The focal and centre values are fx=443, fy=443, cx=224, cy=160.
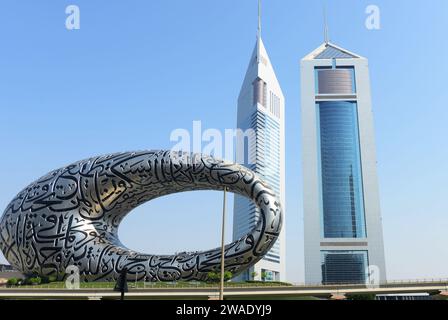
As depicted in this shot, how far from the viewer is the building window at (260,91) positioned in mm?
172375

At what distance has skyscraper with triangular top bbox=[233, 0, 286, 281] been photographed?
164 m

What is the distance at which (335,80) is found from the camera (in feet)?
505

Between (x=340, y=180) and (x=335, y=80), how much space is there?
37.3 meters

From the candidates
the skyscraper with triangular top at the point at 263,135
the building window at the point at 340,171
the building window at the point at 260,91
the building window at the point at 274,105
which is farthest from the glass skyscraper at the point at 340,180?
the building window at the point at 274,105

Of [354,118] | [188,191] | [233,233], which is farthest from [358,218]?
[188,191]

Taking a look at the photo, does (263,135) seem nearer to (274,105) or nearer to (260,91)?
(260,91)

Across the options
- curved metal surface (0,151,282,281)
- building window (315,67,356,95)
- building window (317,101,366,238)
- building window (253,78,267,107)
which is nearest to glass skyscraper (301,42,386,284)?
building window (317,101,366,238)

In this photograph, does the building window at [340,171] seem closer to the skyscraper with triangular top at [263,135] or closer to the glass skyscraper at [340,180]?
the glass skyscraper at [340,180]

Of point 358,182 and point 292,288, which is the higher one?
point 358,182

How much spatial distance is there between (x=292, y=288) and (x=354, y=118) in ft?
388

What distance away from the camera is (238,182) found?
38406 millimetres

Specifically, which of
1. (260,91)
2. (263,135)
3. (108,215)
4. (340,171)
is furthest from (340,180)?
(108,215)

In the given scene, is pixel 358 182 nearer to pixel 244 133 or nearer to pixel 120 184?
pixel 244 133
